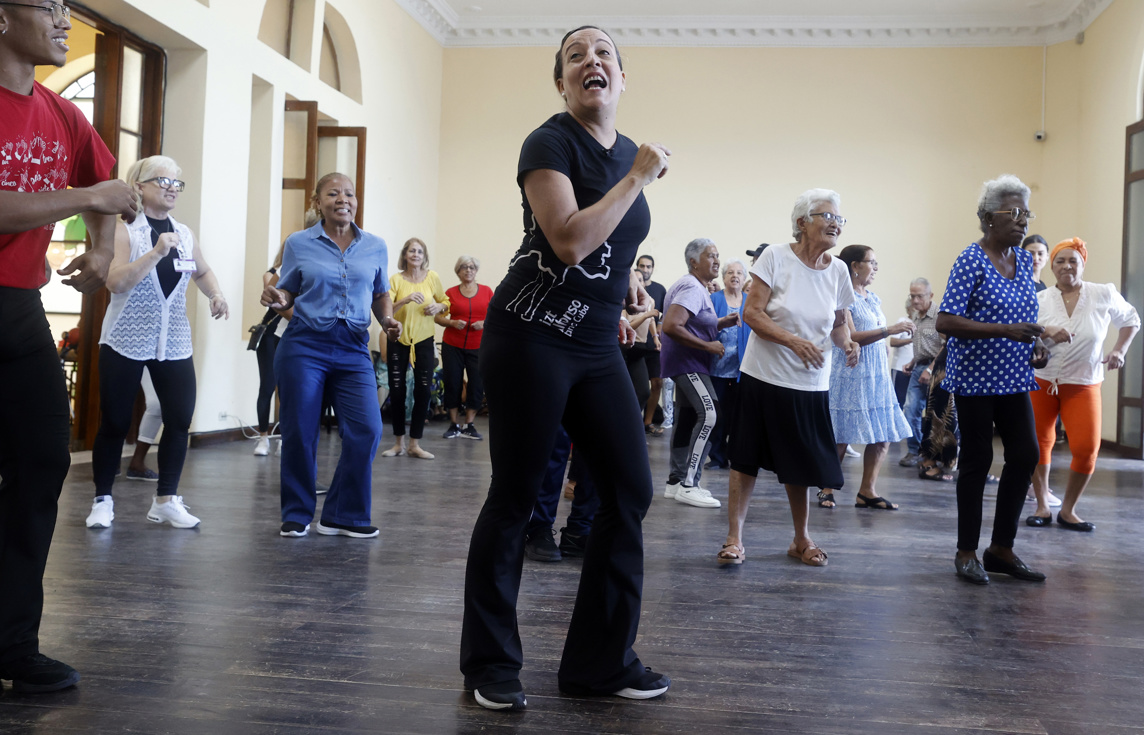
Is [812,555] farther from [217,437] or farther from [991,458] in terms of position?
[217,437]

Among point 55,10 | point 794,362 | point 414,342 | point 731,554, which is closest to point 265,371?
point 414,342

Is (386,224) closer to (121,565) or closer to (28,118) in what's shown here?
(121,565)

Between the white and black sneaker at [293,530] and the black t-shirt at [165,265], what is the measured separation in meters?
1.03

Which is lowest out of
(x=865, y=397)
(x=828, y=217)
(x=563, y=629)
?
(x=563, y=629)

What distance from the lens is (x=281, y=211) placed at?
820cm

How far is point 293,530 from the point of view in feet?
12.4

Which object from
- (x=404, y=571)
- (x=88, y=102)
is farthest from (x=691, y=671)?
(x=88, y=102)

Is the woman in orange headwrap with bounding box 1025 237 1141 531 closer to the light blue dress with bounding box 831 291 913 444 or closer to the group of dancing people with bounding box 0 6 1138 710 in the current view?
the group of dancing people with bounding box 0 6 1138 710

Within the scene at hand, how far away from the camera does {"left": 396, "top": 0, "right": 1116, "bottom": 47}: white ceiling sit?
10773mm

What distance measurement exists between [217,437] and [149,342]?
3.52 meters

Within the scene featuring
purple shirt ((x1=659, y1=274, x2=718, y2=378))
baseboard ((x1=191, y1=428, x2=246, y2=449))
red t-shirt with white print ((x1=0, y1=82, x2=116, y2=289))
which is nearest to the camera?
red t-shirt with white print ((x1=0, y1=82, x2=116, y2=289))

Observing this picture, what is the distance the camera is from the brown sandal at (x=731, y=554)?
3561 mm

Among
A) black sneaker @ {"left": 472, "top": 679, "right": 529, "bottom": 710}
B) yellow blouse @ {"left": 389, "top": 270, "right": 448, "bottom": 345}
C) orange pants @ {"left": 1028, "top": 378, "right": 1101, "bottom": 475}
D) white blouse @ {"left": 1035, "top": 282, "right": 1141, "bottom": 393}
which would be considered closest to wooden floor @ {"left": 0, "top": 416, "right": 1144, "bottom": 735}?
black sneaker @ {"left": 472, "top": 679, "right": 529, "bottom": 710}

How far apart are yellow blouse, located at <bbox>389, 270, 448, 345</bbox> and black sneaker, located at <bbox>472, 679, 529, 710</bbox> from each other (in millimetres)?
4991
